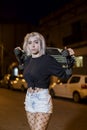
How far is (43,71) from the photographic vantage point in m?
5.43

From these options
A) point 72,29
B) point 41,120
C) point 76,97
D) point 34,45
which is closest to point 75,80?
point 76,97

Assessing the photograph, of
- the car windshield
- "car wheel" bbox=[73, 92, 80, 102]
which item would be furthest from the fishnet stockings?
the car windshield

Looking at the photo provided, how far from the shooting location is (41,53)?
5520 millimetres

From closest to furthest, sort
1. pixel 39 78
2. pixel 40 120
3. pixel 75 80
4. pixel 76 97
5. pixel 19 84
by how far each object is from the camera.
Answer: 1. pixel 40 120
2. pixel 39 78
3. pixel 76 97
4. pixel 75 80
5. pixel 19 84

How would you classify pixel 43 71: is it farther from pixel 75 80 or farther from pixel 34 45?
pixel 75 80

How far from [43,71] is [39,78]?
0.11m

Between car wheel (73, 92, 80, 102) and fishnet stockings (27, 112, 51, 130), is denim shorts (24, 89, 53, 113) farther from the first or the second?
car wheel (73, 92, 80, 102)

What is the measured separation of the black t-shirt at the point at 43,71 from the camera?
5.43m

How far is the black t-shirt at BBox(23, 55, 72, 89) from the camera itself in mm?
5430

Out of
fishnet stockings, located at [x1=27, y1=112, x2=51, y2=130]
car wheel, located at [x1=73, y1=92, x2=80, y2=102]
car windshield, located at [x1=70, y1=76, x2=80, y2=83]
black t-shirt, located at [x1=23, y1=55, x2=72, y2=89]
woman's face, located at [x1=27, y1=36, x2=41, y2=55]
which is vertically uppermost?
woman's face, located at [x1=27, y1=36, x2=41, y2=55]

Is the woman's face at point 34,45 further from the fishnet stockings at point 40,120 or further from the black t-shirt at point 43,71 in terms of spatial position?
the fishnet stockings at point 40,120

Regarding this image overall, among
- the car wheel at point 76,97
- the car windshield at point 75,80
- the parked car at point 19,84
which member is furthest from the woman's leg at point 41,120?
the parked car at point 19,84

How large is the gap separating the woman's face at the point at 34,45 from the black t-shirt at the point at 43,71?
0.10 meters

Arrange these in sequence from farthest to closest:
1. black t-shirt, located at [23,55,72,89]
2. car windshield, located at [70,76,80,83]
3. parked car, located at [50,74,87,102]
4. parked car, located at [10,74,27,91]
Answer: parked car, located at [10,74,27,91] < car windshield, located at [70,76,80,83] < parked car, located at [50,74,87,102] < black t-shirt, located at [23,55,72,89]
